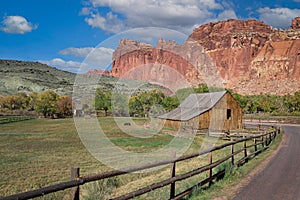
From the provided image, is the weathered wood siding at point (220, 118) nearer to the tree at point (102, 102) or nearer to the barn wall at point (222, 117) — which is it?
the barn wall at point (222, 117)

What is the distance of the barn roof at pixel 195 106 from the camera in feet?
Answer: 123

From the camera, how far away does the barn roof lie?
1481 inches

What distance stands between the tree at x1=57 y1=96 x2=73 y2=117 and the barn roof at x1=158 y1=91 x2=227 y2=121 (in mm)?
60709

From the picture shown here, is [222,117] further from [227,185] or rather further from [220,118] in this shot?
[227,185]

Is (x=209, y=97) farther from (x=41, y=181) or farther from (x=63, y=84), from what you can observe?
(x=63, y=84)

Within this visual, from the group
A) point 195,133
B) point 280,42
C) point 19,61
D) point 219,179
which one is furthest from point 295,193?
point 280,42

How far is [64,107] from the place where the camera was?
97875mm

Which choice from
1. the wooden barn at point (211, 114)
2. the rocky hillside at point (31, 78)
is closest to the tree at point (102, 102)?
the rocky hillside at point (31, 78)

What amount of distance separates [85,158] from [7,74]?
411 ft

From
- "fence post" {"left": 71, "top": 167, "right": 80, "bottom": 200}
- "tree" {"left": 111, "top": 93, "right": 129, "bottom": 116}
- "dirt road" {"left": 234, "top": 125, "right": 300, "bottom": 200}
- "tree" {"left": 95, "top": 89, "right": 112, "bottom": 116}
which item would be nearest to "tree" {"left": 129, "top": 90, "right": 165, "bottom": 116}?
"tree" {"left": 111, "top": 93, "right": 129, "bottom": 116}

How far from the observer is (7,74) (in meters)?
131

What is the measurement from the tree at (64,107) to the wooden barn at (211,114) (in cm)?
6291

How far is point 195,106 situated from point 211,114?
3.18m

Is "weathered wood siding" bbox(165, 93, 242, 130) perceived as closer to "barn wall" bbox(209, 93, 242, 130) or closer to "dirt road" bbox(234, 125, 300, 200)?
"barn wall" bbox(209, 93, 242, 130)
